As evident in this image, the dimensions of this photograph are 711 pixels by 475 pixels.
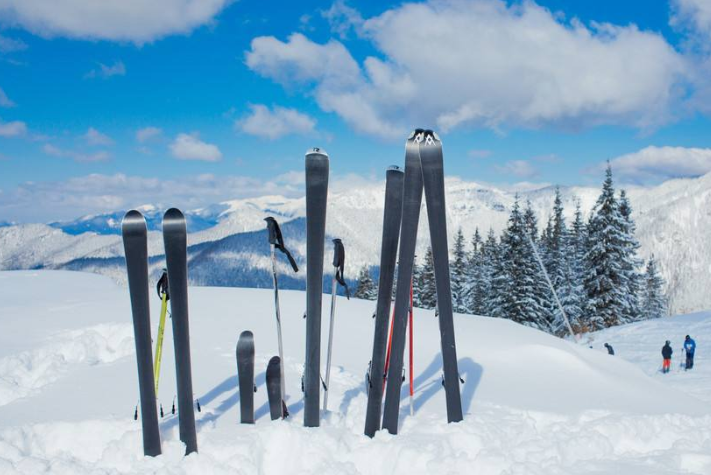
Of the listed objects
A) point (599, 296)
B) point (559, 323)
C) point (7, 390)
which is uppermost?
point (7, 390)

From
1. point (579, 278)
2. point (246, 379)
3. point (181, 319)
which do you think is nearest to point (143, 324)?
point (181, 319)

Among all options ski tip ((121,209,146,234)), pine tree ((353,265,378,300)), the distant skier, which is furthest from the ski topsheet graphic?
pine tree ((353,265,378,300))

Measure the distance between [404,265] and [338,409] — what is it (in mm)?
2085

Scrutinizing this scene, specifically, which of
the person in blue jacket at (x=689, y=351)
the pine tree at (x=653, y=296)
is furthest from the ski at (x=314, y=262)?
the pine tree at (x=653, y=296)

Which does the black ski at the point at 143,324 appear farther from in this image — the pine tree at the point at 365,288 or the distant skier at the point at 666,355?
the pine tree at the point at 365,288

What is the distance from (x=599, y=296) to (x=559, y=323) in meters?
3.23

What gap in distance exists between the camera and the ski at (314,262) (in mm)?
4785

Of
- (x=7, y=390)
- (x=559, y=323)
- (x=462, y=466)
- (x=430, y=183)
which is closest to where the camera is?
(x=462, y=466)

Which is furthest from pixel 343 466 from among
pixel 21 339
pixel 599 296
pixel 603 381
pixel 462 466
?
pixel 599 296

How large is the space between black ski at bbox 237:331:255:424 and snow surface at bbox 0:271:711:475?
0.55 feet

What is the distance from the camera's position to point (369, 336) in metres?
8.74

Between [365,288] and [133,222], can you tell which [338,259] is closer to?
[133,222]

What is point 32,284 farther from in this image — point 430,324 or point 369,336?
point 430,324

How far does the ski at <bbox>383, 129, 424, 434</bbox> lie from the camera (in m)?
4.89
